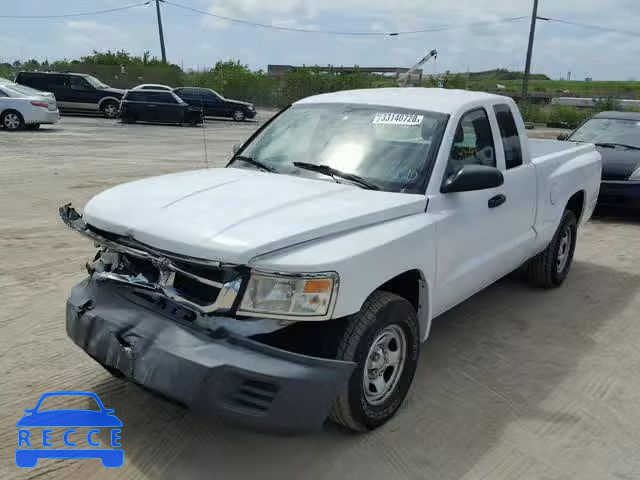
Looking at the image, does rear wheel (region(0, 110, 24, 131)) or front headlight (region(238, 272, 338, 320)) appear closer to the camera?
front headlight (region(238, 272, 338, 320))

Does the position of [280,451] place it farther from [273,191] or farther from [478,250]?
[478,250]

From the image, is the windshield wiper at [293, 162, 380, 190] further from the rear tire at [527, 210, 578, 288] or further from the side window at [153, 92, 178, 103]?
the side window at [153, 92, 178, 103]

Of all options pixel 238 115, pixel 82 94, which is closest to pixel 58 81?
pixel 82 94

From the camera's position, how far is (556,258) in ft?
19.3

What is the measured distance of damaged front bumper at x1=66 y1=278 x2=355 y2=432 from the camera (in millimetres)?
2707

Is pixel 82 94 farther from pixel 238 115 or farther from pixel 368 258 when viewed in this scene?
pixel 368 258

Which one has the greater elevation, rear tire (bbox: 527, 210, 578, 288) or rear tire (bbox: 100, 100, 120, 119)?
rear tire (bbox: 527, 210, 578, 288)

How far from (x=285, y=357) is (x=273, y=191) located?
112cm

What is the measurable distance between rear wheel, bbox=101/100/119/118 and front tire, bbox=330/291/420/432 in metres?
26.4

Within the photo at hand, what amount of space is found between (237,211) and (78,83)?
26649 mm

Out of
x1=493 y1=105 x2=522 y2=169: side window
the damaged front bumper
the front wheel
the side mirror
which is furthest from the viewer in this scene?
the front wheel

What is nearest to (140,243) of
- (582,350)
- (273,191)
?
(273,191)

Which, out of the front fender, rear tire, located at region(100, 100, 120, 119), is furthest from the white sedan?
the front fender

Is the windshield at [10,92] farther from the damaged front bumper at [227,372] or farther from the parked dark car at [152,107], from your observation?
the damaged front bumper at [227,372]
